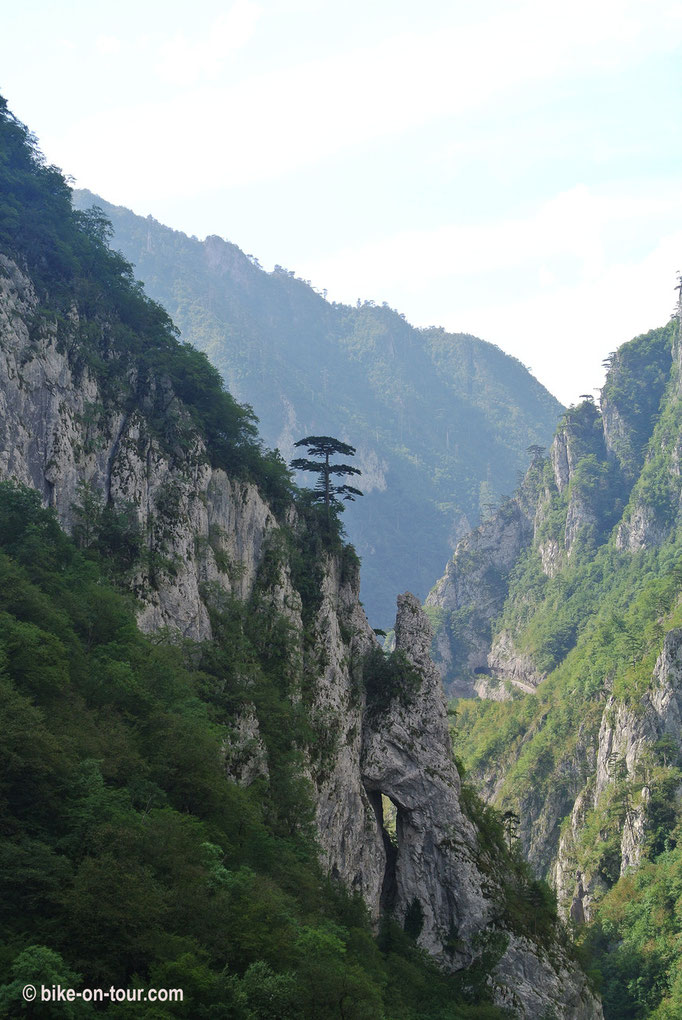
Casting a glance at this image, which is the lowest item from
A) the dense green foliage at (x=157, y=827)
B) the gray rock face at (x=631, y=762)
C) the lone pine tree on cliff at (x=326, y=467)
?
the dense green foliage at (x=157, y=827)

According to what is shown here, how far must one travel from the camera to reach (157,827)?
2705 centimetres

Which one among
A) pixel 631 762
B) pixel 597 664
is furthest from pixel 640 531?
pixel 631 762

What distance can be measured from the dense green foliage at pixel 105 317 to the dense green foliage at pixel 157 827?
34.9 ft

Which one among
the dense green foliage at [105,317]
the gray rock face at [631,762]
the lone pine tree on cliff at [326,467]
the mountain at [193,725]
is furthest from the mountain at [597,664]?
the dense green foliage at [105,317]

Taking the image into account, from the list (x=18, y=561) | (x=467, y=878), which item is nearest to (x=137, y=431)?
(x=18, y=561)

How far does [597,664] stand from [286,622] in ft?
275

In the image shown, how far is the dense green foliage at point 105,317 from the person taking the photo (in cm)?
4856

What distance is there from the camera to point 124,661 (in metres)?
35.9

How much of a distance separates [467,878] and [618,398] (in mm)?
129496

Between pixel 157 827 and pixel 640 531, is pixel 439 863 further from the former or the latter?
pixel 640 531

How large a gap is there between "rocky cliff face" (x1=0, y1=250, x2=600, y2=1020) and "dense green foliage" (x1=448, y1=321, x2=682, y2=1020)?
56.6 ft

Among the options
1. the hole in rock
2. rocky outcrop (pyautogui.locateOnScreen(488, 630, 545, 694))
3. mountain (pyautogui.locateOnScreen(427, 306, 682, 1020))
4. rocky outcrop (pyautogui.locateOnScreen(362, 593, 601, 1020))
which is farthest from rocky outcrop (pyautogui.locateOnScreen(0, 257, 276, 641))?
rocky outcrop (pyautogui.locateOnScreen(488, 630, 545, 694))

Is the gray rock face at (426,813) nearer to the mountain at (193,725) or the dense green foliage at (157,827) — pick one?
the mountain at (193,725)

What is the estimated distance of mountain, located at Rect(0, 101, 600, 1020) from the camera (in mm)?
23062
